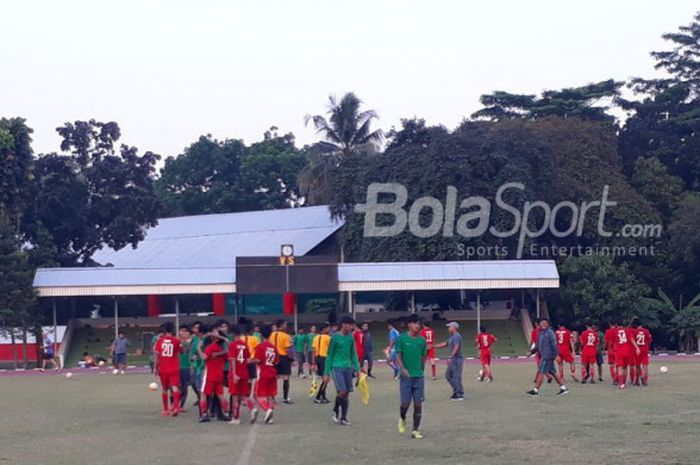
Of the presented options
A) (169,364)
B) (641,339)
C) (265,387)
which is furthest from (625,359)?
(169,364)

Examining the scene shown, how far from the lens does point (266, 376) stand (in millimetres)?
18781

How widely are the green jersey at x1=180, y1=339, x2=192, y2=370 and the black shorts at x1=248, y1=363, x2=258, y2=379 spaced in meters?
2.65

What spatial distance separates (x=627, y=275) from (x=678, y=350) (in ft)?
14.1

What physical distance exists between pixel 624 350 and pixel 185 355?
387 inches

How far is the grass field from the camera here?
1412 cm

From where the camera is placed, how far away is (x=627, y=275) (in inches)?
2045

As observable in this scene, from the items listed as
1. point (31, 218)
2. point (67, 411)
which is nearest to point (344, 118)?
point (31, 218)

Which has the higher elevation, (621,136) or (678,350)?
(621,136)

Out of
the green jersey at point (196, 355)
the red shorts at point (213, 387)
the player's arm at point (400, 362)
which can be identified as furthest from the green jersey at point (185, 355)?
the player's arm at point (400, 362)

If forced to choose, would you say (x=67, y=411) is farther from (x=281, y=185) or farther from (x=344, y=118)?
(x=281, y=185)

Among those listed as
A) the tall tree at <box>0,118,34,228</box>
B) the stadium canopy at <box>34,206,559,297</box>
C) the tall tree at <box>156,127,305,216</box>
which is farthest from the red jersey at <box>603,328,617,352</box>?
the tall tree at <box>156,127,305,216</box>

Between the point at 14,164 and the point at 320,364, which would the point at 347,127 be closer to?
the point at 14,164

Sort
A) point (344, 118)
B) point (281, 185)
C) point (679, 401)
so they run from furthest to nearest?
point (281, 185)
point (344, 118)
point (679, 401)

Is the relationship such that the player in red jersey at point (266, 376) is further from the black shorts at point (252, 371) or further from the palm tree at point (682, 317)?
the palm tree at point (682, 317)
